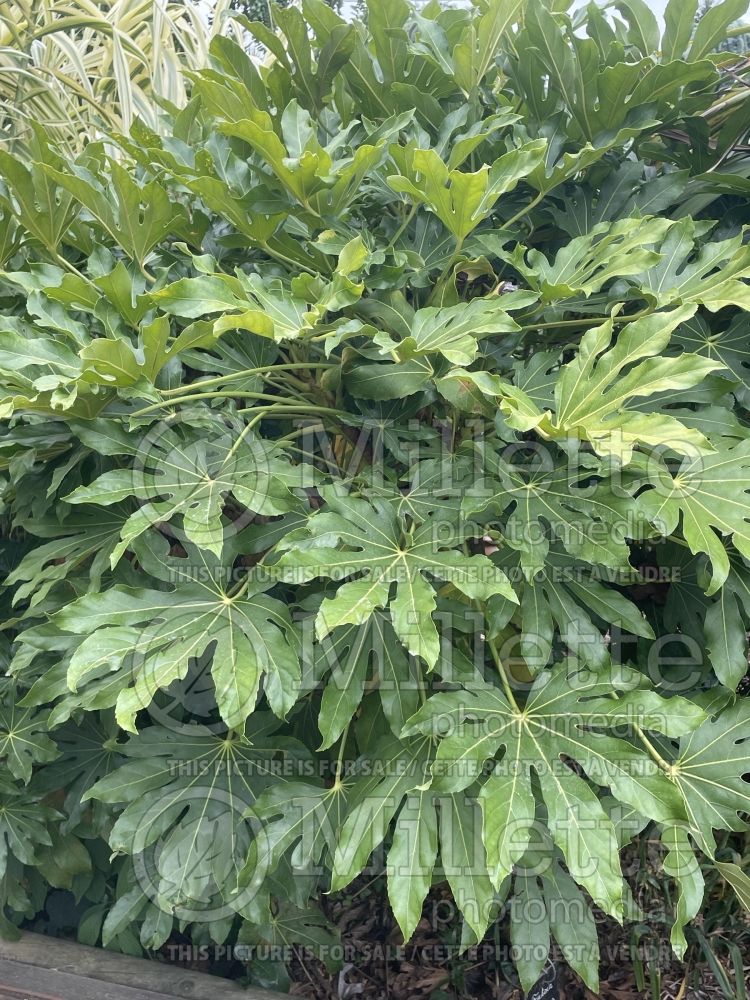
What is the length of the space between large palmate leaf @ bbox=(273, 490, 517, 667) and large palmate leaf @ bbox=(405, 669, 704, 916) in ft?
0.47

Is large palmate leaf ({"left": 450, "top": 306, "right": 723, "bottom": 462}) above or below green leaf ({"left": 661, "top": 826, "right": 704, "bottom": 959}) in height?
above

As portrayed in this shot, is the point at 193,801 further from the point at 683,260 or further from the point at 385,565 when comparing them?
the point at 683,260

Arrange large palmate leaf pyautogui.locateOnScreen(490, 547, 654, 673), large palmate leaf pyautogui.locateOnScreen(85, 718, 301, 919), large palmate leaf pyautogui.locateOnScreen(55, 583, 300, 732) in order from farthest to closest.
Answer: large palmate leaf pyautogui.locateOnScreen(85, 718, 301, 919) → large palmate leaf pyautogui.locateOnScreen(490, 547, 654, 673) → large palmate leaf pyautogui.locateOnScreen(55, 583, 300, 732)

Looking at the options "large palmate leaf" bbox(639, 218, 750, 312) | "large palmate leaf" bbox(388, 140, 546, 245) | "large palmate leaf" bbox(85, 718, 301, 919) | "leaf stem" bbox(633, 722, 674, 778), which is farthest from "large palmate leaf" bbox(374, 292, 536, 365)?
"large palmate leaf" bbox(85, 718, 301, 919)

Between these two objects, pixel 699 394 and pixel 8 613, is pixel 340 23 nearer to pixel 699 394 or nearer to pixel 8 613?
pixel 699 394

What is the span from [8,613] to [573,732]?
1124 millimetres

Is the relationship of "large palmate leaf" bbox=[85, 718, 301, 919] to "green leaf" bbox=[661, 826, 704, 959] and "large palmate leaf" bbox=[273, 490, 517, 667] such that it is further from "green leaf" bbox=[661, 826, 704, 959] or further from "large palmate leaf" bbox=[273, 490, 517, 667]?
"green leaf" bbox=[661, 826, 704, 959]

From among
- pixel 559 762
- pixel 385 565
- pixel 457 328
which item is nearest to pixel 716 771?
pixel 559 762

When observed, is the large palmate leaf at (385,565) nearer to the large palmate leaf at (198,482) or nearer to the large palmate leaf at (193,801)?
the large palmate leaf at (198,482)

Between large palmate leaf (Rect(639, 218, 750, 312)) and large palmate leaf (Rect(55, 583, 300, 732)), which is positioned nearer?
large palmate leaf (Rect(55, 583, 300, 732))

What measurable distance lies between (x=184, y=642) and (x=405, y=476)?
0.39 meters

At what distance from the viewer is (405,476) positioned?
1.20m

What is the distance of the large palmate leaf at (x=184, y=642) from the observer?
3.25 ft

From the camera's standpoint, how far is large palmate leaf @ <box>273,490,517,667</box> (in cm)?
93
